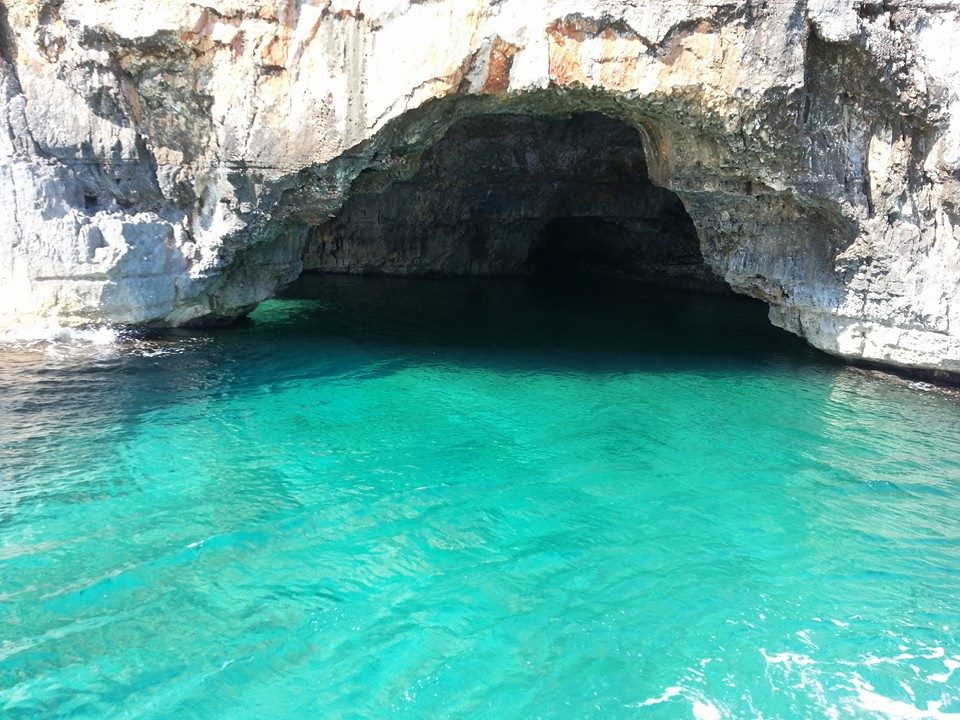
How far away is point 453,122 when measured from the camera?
10023mm

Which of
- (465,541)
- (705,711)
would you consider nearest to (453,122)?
(465,541)

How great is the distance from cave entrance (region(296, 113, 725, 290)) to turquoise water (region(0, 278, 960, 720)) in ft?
26.9

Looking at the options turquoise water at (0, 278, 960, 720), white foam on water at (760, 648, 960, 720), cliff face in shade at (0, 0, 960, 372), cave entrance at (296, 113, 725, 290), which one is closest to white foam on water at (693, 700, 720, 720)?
turquoise water at (0, 278, 960, 720)

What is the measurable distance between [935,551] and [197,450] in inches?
262

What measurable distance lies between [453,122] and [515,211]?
32.6 feet

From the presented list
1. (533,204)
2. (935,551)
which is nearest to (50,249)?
(935,551)

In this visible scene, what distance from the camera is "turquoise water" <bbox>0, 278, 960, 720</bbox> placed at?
432cm

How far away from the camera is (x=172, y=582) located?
16.8 feet

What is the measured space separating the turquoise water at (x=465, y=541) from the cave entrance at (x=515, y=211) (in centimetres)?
820

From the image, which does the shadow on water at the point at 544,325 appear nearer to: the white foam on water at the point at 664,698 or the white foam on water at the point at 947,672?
the white foam on water at the point at 947,672

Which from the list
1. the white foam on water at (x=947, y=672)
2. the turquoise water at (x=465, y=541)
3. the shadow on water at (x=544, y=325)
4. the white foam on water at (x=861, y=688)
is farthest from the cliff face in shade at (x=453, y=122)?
the white foam on water at (x=861, y=688)

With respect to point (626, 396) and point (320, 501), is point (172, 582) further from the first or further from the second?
point (626, 396)

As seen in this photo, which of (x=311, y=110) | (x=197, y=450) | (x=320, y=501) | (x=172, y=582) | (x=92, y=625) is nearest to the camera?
(x=92, y=625)

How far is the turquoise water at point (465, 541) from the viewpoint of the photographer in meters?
4.32
